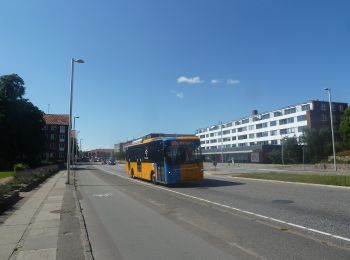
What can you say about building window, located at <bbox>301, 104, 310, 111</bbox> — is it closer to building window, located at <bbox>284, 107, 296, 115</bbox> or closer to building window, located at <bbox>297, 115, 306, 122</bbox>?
building window, located at <bbox>297, 115, 306, 122</bbox>

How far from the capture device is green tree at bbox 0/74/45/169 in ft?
218

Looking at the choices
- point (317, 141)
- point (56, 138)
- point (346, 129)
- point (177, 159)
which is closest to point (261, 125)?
point (317, 141)

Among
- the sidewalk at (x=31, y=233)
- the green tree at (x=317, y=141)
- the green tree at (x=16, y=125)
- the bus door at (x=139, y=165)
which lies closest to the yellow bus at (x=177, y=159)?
the bus door at (x=139, y=165)

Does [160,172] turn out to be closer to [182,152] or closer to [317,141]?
[182,152]

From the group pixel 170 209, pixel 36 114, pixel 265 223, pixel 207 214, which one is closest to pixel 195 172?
pixel 170 209

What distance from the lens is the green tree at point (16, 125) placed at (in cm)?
6638

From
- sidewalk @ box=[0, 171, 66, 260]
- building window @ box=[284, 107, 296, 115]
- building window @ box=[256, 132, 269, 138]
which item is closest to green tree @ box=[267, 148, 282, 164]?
building window @ box=[284, 107, 296, 115]

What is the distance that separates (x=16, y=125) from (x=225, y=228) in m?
62.4

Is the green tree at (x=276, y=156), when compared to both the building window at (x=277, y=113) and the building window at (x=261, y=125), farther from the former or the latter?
the building window at (x=261, y=125)

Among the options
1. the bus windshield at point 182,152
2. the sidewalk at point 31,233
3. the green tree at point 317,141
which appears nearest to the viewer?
the sidewalk at point 31,233

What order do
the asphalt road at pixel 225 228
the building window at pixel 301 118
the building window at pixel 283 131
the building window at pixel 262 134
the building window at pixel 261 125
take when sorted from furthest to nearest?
the building window at pixel 261 125 < the building window at pixel 262 134 < the building window at pixel 283 131 < the building window at pixel 301 118 < the asphalt road at pixel 225 228

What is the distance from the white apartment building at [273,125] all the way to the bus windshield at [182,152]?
70.2 meters

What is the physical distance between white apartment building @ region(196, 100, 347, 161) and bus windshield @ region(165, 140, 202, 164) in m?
70.2

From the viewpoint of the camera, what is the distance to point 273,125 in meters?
123
